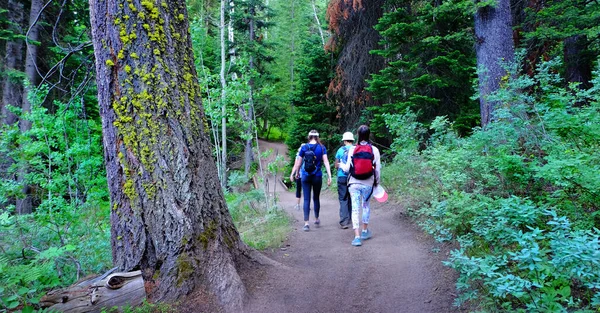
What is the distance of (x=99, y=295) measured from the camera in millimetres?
2990

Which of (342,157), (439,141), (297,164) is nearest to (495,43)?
(439,141)

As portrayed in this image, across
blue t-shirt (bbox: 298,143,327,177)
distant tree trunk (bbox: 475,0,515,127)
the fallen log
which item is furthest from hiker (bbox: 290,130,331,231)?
the fallen log

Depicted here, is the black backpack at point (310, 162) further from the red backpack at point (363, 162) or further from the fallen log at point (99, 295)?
the fallen log at point (99, 295)

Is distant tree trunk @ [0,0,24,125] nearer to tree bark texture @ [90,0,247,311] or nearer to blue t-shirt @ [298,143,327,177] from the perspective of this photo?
blue t-shirt @ [298,143,327,177]

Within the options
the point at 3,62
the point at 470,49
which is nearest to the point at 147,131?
the point at 470,49

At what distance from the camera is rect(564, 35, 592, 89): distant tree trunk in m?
9.55

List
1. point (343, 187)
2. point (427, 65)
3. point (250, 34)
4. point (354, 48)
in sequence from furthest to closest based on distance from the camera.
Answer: point (250, 34), point (354, 48), point (427, 65), point (343, 187)

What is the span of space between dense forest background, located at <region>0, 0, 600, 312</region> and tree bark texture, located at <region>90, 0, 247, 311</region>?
0.13 metres

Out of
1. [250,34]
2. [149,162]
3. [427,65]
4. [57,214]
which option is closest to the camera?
[149,162]

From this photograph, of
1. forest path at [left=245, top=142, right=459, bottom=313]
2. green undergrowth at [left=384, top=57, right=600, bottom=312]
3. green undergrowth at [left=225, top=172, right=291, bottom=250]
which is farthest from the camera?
green undergrowth at [left=225, top=172, right=291, bottom=250]

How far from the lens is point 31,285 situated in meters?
3.45

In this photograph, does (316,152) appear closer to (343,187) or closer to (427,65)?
(343,187)

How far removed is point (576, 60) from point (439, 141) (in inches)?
234

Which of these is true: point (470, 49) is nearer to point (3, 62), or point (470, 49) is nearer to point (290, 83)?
point (3, 62)
